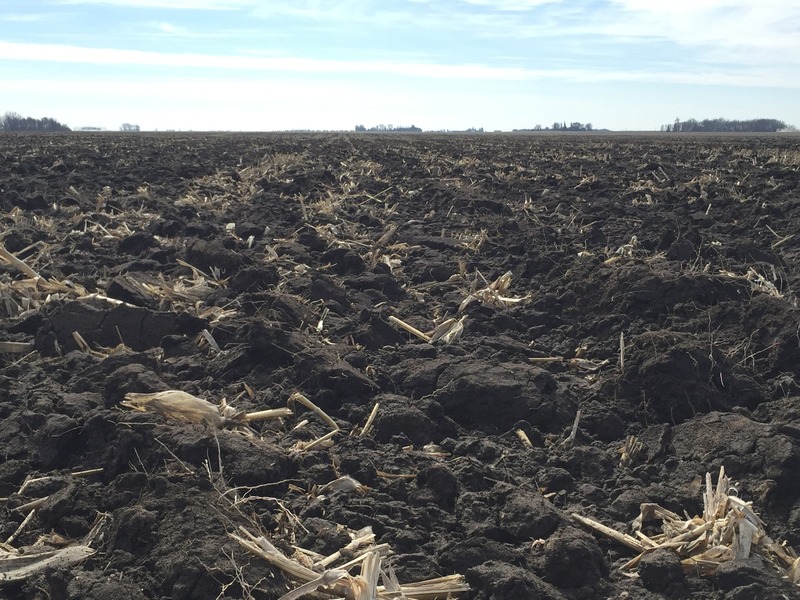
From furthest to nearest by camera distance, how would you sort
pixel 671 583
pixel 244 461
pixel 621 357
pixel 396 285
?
pixel 396 285, pixel 621 357, pixel 244 461, pixel 671 583

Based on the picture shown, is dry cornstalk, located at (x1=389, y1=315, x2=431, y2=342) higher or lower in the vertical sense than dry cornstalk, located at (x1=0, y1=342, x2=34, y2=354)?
higher

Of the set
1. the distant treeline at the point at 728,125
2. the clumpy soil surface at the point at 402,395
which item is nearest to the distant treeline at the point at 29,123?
the distant treeline at the point at 728,125

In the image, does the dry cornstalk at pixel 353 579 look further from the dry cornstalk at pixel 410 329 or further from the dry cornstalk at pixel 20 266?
the dry cornstalk at pixel 20 266

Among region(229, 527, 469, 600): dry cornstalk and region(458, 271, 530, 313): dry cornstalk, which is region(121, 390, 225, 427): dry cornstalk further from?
region(458, 271, 530, 313): dry cornstalk

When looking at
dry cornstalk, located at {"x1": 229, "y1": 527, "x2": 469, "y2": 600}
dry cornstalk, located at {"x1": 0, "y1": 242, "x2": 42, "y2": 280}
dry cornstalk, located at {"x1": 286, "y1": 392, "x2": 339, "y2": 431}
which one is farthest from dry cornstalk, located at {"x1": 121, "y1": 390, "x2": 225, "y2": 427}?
dry cornstalk, located at {"x1": 0, "y1": 242, "x2": 42, "y2": 280}

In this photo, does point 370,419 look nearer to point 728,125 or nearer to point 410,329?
point 410,329

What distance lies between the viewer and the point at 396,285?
8.21 meters

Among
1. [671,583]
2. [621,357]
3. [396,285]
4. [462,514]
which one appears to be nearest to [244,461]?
[462,514]

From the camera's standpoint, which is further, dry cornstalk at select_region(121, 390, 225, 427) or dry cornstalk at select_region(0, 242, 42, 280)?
dry cornstalk at select_region(0, 242, 42, 280)

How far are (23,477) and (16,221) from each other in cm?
811

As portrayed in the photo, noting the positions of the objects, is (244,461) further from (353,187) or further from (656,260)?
(353,187)

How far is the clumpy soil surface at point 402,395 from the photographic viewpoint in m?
3.49

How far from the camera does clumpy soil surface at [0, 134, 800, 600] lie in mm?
3486

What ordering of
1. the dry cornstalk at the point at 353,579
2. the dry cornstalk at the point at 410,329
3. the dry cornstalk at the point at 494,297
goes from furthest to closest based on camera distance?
the dry cornstalk at the point at 494,297 → the dry cornstalk at the point at 410,329 → the dry cornstalk at the point at 353,579
